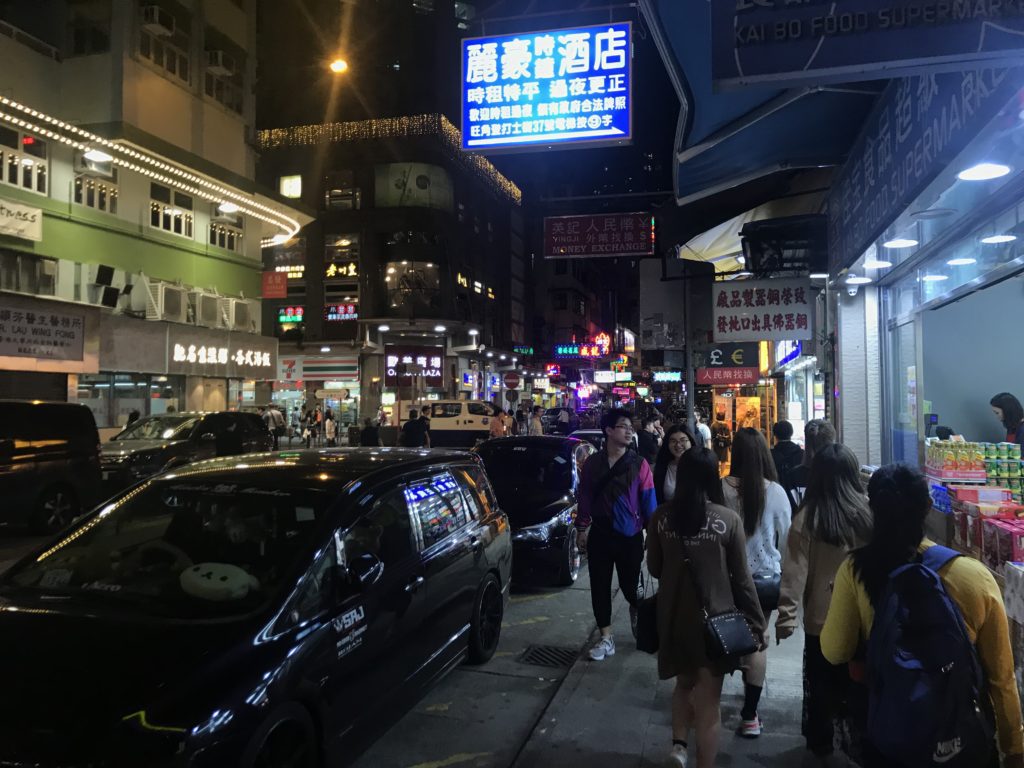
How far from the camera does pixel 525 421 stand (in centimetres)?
3666

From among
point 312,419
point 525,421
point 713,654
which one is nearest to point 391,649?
point 713,654

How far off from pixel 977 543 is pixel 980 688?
8.40 feet

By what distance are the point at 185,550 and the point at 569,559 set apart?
16.6 ft

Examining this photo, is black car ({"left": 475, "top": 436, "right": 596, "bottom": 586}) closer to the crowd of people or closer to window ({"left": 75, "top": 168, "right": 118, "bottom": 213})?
the crowd of people

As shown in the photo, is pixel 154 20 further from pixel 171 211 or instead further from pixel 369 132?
pixel 369 132

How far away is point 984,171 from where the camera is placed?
13.8 ft

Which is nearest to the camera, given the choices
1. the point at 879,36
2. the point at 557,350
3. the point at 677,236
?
the point at 879,36

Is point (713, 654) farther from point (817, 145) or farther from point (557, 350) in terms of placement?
point (557, 350)

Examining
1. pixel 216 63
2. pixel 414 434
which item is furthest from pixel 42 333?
pixel 216 63

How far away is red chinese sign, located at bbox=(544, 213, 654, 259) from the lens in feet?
48.4

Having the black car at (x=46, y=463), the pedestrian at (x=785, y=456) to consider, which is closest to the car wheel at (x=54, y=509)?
the black car at (x=46, y=463)

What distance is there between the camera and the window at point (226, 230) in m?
24.4

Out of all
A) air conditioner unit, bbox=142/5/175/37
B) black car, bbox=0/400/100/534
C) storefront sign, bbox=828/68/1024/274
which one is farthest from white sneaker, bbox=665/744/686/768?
air conditioner unit, bbox=142/5/175/37

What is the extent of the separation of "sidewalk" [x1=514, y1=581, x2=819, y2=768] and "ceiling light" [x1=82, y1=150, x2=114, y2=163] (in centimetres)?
1873
